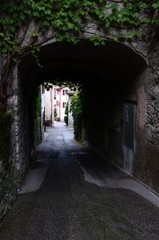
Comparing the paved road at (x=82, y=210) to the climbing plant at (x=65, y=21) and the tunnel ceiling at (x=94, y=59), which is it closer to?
the climbing plant at (x=65, y=21)

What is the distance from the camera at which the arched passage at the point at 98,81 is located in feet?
23.2

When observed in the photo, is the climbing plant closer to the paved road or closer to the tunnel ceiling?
the tunnel ceiling

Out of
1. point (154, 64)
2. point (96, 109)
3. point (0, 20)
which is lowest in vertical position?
point (96, 109)

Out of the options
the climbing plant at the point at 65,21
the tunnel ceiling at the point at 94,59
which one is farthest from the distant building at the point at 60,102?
the climbing plant at the point at 65,21

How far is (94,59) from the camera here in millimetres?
8625

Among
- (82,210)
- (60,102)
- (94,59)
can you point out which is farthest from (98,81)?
(60,102)

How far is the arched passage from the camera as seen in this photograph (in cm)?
707

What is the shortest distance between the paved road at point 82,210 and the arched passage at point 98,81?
106 cm

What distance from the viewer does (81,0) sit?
6.23 metres

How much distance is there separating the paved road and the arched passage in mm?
1061

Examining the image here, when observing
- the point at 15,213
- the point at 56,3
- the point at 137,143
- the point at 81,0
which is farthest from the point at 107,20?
the point at 15,213

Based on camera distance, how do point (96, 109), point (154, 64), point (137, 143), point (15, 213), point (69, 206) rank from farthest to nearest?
point (96, 109), point (137, 143), point (154, 64), point (69, 206), point (15, 213)

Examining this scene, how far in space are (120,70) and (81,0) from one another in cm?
279

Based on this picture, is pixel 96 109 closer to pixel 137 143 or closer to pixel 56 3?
pixel 137 143
